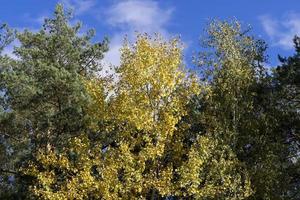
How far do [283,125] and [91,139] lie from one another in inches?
400

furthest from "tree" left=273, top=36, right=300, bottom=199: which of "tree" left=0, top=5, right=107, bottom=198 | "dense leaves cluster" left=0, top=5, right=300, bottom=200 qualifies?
"tree" left=0, top=5, right=107, bottom=198

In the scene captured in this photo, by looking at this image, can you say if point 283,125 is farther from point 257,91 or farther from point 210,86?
point 210,86

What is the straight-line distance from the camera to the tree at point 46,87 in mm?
32188

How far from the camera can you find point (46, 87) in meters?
33.0

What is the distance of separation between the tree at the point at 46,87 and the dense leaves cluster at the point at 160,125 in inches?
3.4

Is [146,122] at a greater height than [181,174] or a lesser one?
greater

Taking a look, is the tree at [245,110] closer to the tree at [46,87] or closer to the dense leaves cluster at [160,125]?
the dense leaves cluster at [160,125]

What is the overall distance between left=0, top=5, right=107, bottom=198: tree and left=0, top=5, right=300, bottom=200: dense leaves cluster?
0.29 ft

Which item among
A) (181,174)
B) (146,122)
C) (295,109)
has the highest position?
(295,109)

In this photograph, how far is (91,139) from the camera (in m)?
29.9

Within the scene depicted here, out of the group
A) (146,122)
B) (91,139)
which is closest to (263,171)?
(146,122)

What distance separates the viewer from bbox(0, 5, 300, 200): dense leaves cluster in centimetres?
2558

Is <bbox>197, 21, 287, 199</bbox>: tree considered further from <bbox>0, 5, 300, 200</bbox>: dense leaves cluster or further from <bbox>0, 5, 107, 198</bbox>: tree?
<bbox>0, 5, 107, 198</bbox>: tree

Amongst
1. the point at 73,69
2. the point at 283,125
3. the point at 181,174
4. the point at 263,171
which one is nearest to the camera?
the point at 181,174
